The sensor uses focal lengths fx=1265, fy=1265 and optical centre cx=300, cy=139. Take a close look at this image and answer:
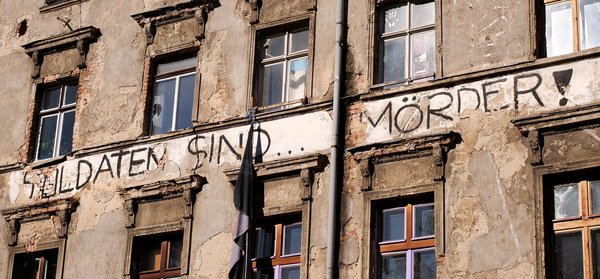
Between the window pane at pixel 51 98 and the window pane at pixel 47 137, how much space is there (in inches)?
8.1

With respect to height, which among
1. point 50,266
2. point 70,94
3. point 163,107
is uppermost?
point 70,94

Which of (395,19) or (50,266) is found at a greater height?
(395,19)

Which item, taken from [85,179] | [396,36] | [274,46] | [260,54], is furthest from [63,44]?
[396,36]

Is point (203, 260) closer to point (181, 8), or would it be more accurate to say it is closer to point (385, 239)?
point (385, 239)

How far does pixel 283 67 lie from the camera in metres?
17.6

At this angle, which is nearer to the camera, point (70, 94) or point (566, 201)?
point (566, 201)

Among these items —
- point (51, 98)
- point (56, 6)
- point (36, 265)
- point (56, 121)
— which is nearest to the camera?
point (36, 265)

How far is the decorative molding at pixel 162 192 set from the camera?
17328mm

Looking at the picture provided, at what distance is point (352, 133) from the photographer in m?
16.4

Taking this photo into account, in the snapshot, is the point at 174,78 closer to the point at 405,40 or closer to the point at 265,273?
the point at 265,273

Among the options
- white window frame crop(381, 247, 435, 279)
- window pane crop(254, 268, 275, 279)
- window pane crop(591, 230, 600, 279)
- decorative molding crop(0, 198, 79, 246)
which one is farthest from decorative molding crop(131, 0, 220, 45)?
window pane crop(591, 230, 600, 279)

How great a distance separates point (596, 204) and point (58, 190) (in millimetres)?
8196

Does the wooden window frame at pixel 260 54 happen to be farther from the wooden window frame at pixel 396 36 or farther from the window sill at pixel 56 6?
the window sill at pixel 56 6

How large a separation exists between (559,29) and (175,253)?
605 cm
